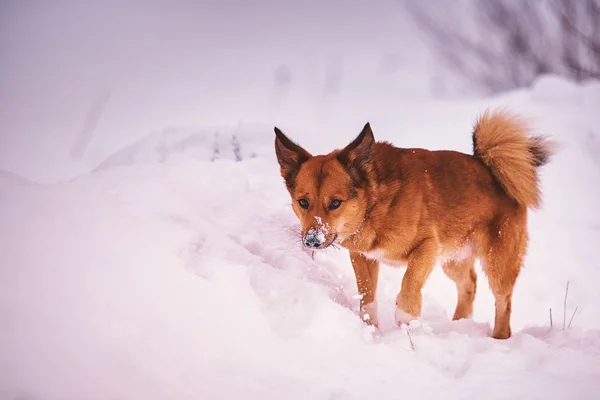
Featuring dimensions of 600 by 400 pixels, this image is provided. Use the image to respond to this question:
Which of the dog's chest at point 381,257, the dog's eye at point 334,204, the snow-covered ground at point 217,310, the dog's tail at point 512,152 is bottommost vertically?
the snow-covered ground at point 217,310

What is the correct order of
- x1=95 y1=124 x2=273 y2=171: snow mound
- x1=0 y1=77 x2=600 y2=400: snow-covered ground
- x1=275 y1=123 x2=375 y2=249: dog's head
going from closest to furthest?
1. x1=0 y1=77 x2=600 y2=400: snow-covered ground
2. x1=275 y1=123 x2=375 y2=249: dog's head
3. x1=95 y1=124 x2=273 y2=171: snow mound

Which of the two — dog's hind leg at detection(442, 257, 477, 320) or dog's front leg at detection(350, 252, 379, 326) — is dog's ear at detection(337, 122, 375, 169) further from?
dog's hind leg at detection(442, 257, 477, 320)

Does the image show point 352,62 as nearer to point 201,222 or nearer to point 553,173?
point 553,173

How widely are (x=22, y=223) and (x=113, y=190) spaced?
0.94 m

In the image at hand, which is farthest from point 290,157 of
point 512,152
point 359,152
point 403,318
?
point 512,152

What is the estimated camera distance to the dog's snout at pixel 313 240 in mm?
3088

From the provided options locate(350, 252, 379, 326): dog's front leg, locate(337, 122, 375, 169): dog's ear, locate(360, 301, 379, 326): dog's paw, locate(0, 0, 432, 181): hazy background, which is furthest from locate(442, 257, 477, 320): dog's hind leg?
locate(0, 0, 432, 181): hazy background

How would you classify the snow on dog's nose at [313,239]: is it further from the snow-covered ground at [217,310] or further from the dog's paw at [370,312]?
the dog's paw at [370,312]

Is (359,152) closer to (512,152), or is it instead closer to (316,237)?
(316,237)

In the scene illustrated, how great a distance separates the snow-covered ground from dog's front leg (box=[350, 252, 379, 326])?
192 mm

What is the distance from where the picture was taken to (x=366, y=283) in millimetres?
3699

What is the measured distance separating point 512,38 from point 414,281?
216 inches

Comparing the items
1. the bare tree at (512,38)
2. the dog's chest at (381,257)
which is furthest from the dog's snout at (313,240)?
the bare tree at (512,38)

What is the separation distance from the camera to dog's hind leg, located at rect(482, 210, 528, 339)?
12.8 ft
